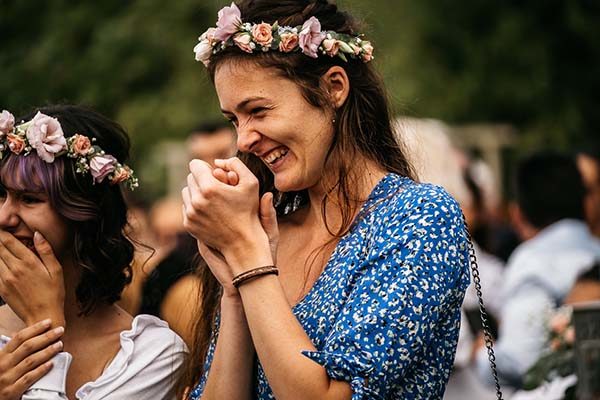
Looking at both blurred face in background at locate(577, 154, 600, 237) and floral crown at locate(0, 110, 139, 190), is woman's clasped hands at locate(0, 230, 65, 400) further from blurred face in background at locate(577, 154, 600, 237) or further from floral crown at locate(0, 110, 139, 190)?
blurred face in background at locate(577, 154, 600, 237)

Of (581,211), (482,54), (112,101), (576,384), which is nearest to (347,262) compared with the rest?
(576,384)

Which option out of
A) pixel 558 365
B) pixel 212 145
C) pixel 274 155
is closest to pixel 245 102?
pixel 274 155

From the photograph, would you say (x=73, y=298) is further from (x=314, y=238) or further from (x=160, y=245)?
(x=160, y=245)

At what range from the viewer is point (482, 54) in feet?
56.7

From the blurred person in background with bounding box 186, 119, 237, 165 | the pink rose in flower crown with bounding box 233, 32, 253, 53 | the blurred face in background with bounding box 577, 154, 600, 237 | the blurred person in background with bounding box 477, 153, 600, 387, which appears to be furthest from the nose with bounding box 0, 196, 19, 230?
the blurred face in background with bounding box 577, 154, 600, 237

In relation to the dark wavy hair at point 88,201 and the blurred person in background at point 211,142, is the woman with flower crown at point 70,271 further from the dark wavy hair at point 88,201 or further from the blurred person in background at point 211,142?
the blurred person in background at point 211,142

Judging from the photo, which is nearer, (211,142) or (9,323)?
(9,323)

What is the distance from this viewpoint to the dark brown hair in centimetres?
371

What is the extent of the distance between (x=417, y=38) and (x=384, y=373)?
49.6 feet

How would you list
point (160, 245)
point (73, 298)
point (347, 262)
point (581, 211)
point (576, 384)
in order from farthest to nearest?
point (160, 245), point (581, 211), point (576, 384), point (73, 298), point (347, 262)

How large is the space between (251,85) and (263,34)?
6.3 inches

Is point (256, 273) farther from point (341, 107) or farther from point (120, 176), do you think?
point (120, 176)

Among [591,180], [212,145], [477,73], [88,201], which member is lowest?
[477,73]

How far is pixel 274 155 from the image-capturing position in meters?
3.68
